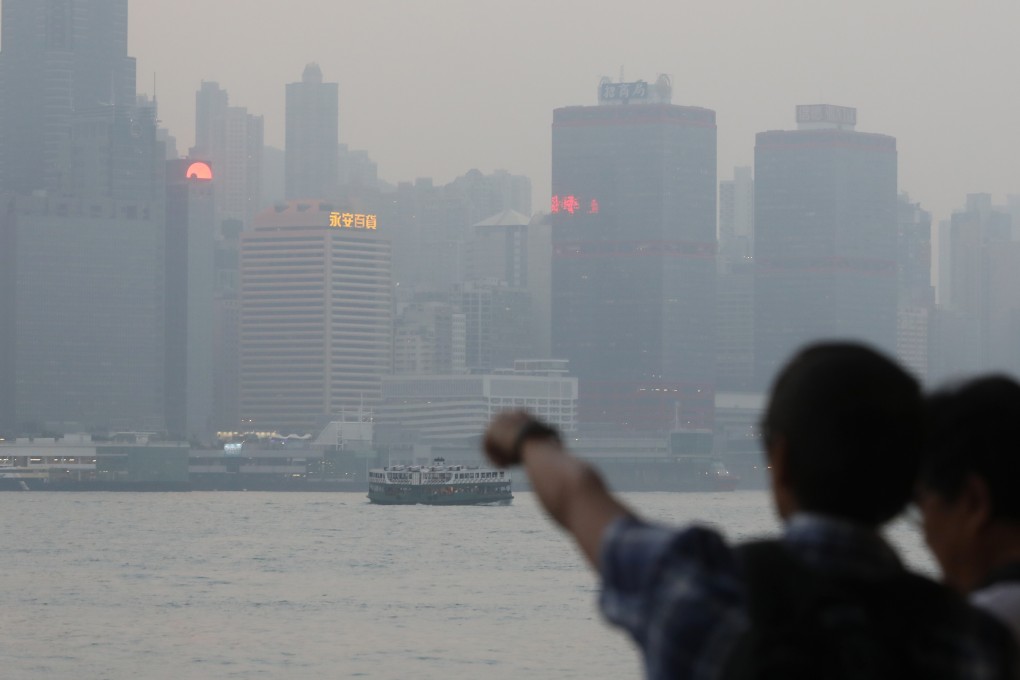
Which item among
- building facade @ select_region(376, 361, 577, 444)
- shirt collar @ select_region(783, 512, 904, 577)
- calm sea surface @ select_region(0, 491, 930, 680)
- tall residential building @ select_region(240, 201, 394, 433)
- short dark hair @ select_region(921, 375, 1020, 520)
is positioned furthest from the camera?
tall residential building @ select_region(240, 201, 394, 433)

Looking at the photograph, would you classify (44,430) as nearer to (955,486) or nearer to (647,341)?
(647,341)

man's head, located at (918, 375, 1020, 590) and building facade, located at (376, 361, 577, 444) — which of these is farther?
building facade, located at (376, 361, 577, 444)

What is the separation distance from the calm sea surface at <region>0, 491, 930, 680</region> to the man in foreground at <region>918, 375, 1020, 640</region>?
2920cm

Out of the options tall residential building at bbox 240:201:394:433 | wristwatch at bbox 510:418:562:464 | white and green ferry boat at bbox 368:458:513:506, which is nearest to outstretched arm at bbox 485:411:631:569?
wristwatch at bbox 510:418:562:464

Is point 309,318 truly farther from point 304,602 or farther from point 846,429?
point 846,429

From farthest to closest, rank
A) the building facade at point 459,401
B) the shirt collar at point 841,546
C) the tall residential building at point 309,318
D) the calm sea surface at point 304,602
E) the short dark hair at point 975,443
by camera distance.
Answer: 1. the tall residential building at point 309,318
2. the building facade at point 459,401
3. the calm sea surface at point 304,602
4. the short dark hair at point 975,443
5. the shirt collar at point 841,546

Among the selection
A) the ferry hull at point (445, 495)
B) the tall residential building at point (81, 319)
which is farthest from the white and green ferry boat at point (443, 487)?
the tall residential building at point (81, 319)

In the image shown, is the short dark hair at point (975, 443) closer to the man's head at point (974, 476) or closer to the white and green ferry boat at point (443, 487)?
the man's head at point (974, 476)

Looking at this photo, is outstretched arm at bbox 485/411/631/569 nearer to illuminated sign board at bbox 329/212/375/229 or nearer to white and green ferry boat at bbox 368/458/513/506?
white and green ferry boat at bbox 368/458/513/506

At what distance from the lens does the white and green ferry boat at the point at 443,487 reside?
94.6m

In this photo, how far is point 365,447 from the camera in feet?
521

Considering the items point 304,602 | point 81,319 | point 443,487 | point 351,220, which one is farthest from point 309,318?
point 304,602

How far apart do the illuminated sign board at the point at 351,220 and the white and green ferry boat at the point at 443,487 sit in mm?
92745

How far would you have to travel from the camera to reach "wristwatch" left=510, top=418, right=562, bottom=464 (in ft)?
7.50
